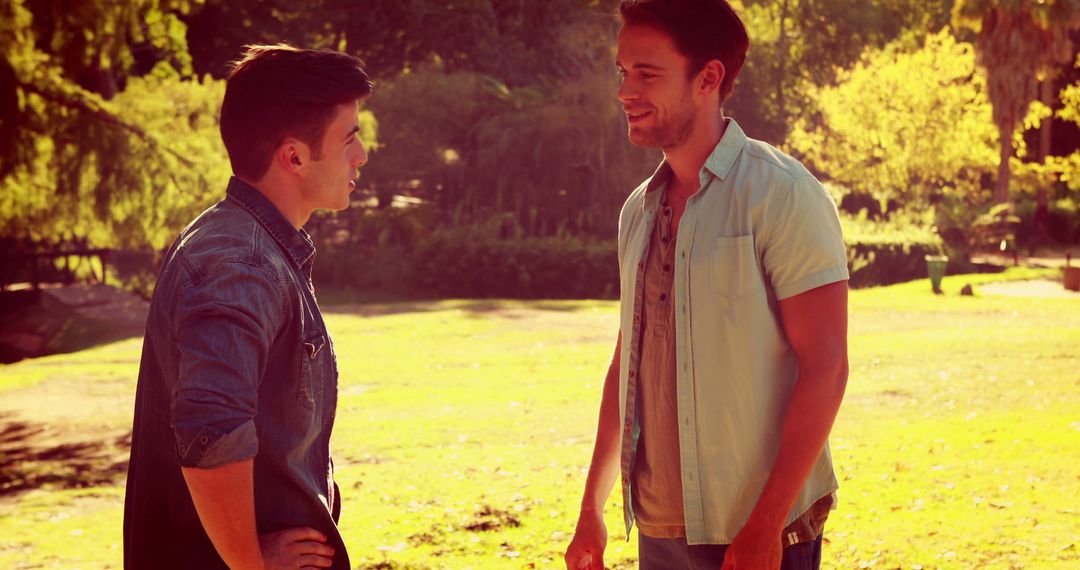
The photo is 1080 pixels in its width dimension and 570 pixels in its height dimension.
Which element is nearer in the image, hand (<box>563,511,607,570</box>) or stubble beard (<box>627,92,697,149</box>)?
stubble beard (<box>627,92,697,149</box>)

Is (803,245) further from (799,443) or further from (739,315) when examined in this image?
(799,443)

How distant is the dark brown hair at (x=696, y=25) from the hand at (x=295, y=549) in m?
1.43

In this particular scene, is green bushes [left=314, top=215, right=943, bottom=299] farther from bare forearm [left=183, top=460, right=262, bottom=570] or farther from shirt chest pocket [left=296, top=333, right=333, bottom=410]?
bare forearm [left=183, top=460, right=262, bottom=570]

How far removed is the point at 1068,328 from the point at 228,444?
57.9 ft

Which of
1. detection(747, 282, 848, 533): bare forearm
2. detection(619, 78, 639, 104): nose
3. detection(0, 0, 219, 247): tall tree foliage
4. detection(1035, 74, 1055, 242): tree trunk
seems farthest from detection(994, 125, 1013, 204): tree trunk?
detection(747, 282, 848, 533): bare forearm

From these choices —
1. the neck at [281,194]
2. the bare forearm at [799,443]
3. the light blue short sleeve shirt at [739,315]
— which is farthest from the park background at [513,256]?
the neck at [281,194]

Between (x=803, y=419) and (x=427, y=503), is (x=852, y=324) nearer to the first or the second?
(x=427, y=503)

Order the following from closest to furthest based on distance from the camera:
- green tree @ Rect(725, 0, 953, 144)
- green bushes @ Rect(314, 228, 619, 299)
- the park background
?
the park background → green bushes @ Rect(314, 228, 619, 299) → green tree @ Rect(725, 0, 953, 144)

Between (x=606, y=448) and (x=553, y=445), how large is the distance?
7873mm

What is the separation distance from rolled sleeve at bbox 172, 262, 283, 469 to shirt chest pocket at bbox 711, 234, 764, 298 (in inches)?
43.1

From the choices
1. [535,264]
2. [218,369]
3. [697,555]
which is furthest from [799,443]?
[535,264]

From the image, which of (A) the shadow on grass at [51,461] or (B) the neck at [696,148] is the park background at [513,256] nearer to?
(A) the shadow on grass at [51,461]

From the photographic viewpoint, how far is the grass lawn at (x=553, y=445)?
7.49 meters

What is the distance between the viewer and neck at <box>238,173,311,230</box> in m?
2.48
